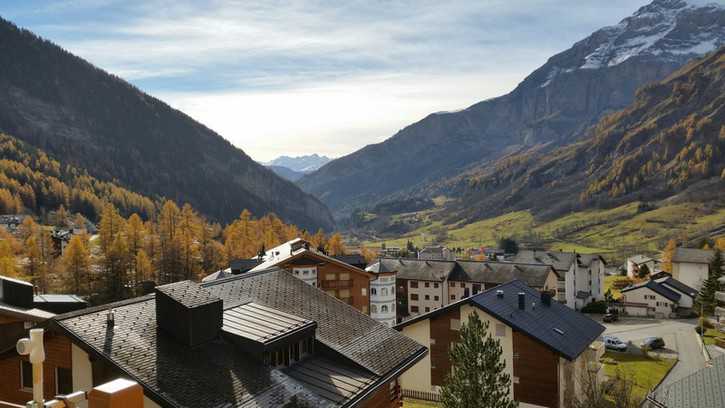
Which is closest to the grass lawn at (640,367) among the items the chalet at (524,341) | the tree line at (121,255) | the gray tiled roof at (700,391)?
the chalet at (524,341)

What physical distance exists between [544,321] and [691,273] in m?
96.2

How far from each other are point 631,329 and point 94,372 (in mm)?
83453

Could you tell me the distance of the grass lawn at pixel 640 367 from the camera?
1999 inches

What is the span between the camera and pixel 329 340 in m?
19.5

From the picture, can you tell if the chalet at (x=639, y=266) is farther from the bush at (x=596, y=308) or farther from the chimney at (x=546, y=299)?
the chimney at (x=546, y=299)

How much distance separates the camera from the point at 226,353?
15484 mm

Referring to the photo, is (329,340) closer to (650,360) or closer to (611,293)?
(650,360)

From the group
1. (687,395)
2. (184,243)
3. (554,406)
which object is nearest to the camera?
(687,395)

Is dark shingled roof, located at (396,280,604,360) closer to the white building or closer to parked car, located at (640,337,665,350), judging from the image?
parked car, located at (640,337,665,350)

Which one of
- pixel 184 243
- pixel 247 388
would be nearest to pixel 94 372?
pixel 247 388

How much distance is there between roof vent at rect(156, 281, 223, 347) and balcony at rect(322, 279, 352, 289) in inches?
1813

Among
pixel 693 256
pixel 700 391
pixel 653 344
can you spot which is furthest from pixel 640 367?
pixel 693 256

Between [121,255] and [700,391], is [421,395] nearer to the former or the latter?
[700,391]

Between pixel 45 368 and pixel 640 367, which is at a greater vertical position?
pixel 45 368
